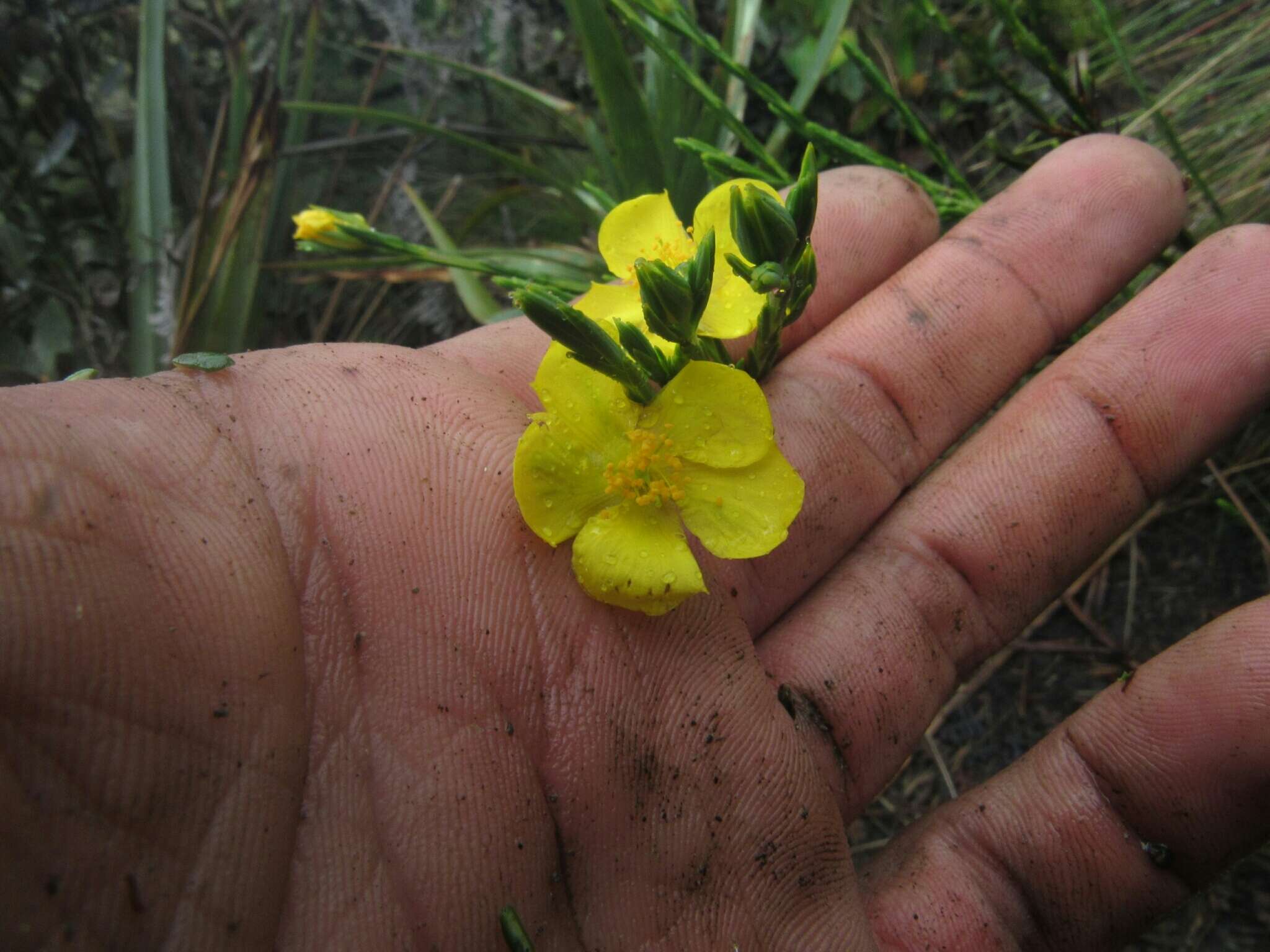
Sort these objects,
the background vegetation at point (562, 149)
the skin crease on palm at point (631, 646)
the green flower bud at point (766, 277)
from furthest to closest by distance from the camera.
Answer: the background vegetation at point (562, 149)
the green flower bud at point (766, 277)
the skin crease on palm at point (631, 646)

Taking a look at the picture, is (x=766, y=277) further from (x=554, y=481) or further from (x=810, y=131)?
(x=810, y=131)

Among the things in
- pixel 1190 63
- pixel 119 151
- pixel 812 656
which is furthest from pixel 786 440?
pixel 119 151

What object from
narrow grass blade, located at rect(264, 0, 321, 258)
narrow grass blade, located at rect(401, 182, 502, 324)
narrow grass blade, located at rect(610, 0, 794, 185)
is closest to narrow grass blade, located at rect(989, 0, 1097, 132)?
narrow grass blade, located at rect(610, 0, 794, 185)

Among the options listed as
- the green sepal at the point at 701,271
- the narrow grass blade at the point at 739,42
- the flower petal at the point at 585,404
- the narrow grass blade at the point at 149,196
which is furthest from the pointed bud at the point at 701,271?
the narrow grass blade at the point at 149,196

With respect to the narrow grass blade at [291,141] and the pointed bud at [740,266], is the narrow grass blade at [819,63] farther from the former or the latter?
the narrow grass blade at [291,141]

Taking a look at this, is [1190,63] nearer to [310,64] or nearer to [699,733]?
[699,733]

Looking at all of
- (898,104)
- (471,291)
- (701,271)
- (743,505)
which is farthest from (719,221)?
(471,291)

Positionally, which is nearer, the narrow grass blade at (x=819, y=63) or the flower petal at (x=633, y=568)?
the flower petal at (x=633, y=568)
